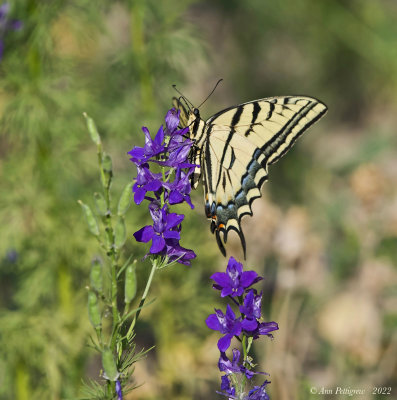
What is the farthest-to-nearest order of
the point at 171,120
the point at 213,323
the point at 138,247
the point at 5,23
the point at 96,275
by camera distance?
1. the point at 138,247
2. the point at 5,23
3. the point at 171,120
4. the point at 213,323
5. the point at 96,275

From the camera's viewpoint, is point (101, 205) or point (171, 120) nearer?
point (101, 205)

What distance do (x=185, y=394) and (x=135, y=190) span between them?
2.25 meters

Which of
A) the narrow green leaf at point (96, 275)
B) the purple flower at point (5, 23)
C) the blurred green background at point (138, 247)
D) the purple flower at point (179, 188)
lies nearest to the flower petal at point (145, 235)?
the purple flower at point (179, 188)

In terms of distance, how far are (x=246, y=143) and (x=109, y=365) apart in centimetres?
Result: 156

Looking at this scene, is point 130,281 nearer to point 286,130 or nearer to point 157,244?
point 157,244

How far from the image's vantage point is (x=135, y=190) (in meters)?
1.76

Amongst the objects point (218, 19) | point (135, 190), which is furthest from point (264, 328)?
point (218, 19)

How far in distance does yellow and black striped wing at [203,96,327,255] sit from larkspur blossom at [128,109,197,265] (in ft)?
2.93

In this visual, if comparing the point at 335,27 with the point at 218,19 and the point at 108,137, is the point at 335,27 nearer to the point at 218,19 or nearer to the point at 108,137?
the point at 218,19

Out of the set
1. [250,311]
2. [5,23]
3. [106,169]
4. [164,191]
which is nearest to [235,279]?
[250,311]

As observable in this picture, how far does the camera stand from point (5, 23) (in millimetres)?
3088

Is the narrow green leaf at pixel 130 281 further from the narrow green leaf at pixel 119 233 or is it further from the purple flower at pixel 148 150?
the purple flower at pixel 148 150

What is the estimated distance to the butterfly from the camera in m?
2.73

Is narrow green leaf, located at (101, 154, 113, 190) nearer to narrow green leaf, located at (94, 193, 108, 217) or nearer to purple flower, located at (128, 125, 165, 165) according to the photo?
narrow green leaf, located at (94, 193, 108, 217)
